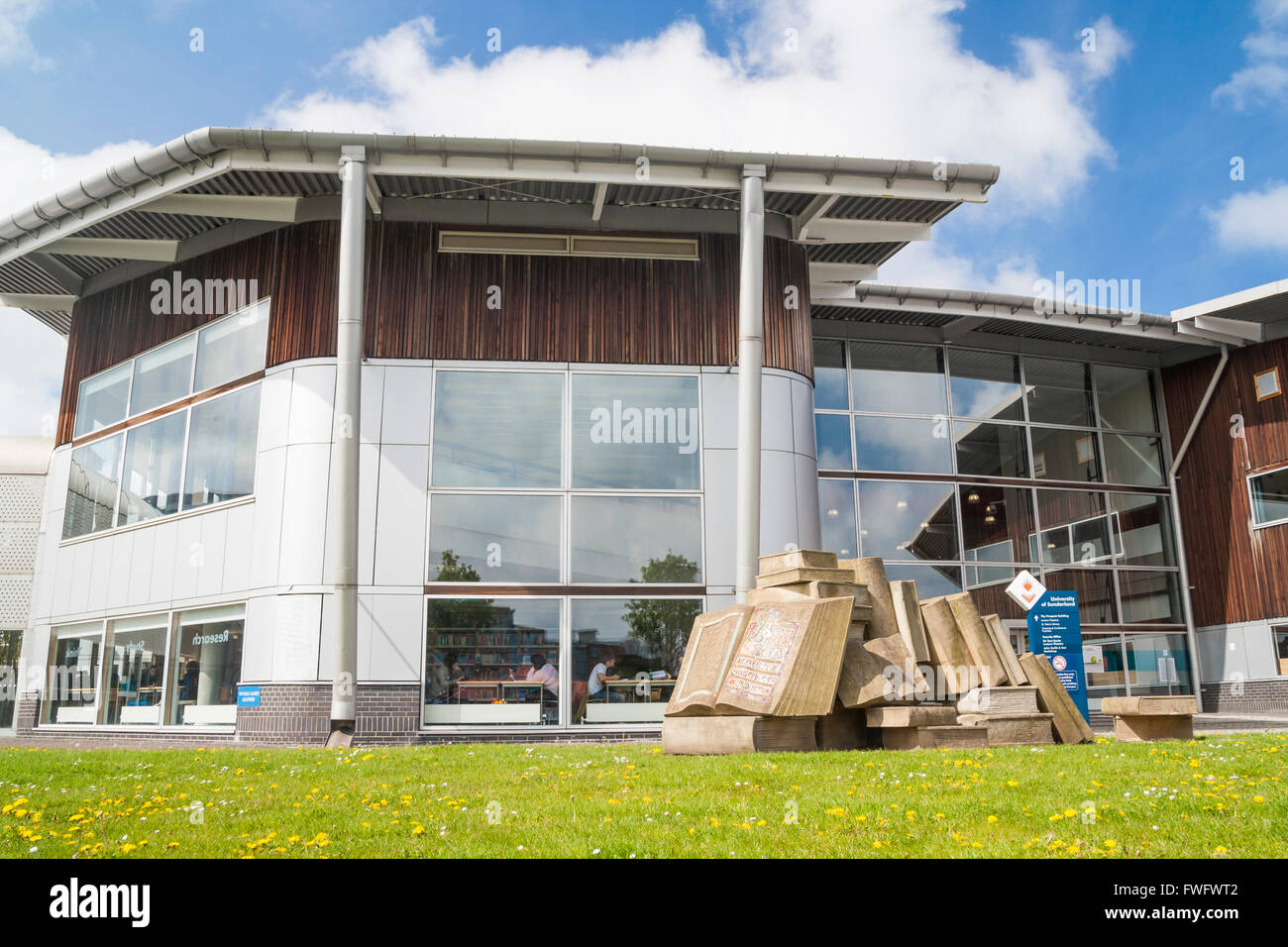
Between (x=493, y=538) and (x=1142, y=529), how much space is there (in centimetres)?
1954

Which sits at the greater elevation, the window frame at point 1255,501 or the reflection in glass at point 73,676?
the window frame at point 1255,501

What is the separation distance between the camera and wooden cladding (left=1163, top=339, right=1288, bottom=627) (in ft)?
88.2

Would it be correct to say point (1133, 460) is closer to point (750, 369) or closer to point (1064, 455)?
point (1064, 455)

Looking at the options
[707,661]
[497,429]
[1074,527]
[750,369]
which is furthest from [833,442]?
[707,661]

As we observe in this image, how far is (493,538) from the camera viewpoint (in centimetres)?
1916

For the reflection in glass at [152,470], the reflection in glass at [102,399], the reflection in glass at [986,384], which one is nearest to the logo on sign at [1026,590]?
the reflection in glass at [986,384]

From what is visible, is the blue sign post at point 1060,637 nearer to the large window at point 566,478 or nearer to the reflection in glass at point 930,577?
the reflection in glass at point 930,577

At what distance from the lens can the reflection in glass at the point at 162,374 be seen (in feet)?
71.9

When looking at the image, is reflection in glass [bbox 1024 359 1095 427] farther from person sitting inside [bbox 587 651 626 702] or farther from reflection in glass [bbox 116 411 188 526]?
reflection in glass [bbox 116 411 188 526]

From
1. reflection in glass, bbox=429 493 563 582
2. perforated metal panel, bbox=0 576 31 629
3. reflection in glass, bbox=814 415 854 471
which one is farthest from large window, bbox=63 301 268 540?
reflection in glass, bbox=814 415 854 471

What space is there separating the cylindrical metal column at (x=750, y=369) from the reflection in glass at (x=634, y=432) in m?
1.51

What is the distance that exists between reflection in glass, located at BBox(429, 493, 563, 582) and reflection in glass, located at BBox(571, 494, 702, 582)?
498mm
